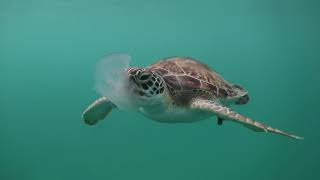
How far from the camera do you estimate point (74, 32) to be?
30.5 meters

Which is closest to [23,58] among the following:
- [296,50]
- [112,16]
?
[112,16]

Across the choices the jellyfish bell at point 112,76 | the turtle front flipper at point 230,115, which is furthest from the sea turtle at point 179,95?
the jellyfish bell at point 112,76

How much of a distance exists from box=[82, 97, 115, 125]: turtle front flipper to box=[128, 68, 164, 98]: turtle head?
5.09ft

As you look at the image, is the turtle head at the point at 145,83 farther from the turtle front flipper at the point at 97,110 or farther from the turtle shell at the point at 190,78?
the turtle front flipper at the point at 97,110

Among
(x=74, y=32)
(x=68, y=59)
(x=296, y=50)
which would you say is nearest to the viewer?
(x=74, y=32)

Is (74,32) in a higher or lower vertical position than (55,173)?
higher

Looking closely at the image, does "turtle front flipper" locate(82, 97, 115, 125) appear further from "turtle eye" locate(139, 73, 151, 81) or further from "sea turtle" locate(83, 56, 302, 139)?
"turtle eye" locate(139, 73, 151, 81)

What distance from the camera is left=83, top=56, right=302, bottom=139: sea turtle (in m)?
4.38

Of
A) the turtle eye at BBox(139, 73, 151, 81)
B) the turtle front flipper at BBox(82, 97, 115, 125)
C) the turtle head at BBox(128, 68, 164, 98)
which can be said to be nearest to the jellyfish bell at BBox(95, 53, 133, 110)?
the turtle head at BBox(128, 68, 164, 98)

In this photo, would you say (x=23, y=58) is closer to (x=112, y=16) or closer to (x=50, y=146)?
(x=112, y=16)

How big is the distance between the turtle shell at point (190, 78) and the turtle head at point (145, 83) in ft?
2.09

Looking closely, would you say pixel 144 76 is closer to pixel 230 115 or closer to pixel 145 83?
pixel 145 83

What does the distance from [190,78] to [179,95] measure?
0.45m

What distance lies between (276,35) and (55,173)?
16702mm
